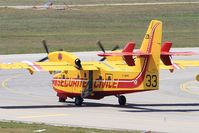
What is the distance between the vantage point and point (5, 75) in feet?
179

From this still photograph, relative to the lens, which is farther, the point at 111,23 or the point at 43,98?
the point at 111,23

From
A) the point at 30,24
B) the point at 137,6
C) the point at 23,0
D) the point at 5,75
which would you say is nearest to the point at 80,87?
the point at 5,75

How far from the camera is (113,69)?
39000 mm

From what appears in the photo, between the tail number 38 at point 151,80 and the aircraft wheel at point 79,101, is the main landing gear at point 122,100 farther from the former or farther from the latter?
the tail number 38 at point 151,80

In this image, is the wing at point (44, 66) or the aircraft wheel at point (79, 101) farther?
the aircraft wheel at point (79, 101)

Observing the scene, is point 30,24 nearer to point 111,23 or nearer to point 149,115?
point 111,23

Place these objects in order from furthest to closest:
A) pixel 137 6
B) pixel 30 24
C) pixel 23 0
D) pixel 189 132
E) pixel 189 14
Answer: pixel 23 0 < pixel 137 6 < pixel 189 14 < pixel 30 24 < pixel 189 132

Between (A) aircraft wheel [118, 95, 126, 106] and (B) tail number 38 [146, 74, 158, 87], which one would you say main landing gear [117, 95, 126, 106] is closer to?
(A) aircraft wheel [118, 95, 126, 106]

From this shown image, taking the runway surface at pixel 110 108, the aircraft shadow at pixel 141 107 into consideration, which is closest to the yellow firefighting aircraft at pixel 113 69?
the aircraft shadow at pixel 141 107

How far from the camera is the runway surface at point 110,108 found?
32375 mm

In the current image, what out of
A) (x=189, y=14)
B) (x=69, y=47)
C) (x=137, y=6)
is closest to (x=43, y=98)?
(x=69, y=47)

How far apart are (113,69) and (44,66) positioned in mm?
3349

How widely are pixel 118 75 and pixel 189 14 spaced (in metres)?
71.5

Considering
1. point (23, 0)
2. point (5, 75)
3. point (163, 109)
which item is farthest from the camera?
point (23, 0)
